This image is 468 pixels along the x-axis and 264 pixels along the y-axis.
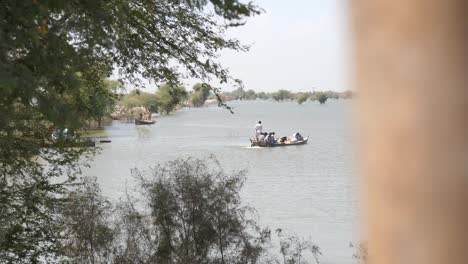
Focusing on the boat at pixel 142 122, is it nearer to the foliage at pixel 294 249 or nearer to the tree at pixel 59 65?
the foliage at pixel 294 249

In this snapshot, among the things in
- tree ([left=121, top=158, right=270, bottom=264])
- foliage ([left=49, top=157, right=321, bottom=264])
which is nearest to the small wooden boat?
foliage ([left=49, top=157, right=321, bottom=264])

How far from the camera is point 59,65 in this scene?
13.3 feet

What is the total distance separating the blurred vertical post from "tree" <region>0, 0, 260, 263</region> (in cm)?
337

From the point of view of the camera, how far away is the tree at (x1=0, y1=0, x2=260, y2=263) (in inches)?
154

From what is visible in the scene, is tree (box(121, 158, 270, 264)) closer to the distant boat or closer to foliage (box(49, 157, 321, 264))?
foliage (box(49, 157, 321, 264))

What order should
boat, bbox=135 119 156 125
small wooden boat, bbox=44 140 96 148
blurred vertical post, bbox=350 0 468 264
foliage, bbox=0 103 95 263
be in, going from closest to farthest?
blurred vertical post, bbox=350 0 468 264 → foliage, bbox=0 103 95 263 → small wooden boat, bbox=44 140 96 148 → boat, bbox=135 119 156 125

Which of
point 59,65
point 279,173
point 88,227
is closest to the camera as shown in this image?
point 59,65

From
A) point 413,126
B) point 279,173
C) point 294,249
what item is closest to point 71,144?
point 294,249

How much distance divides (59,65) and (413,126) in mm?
3621

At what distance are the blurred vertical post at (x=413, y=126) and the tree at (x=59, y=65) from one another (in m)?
3.37

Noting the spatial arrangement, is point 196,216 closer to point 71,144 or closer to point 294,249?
point 294,249

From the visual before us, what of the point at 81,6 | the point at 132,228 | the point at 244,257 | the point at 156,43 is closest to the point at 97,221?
the point at 132,228

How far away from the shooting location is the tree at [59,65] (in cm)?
391

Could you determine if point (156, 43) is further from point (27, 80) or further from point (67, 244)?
point (27, 80)
